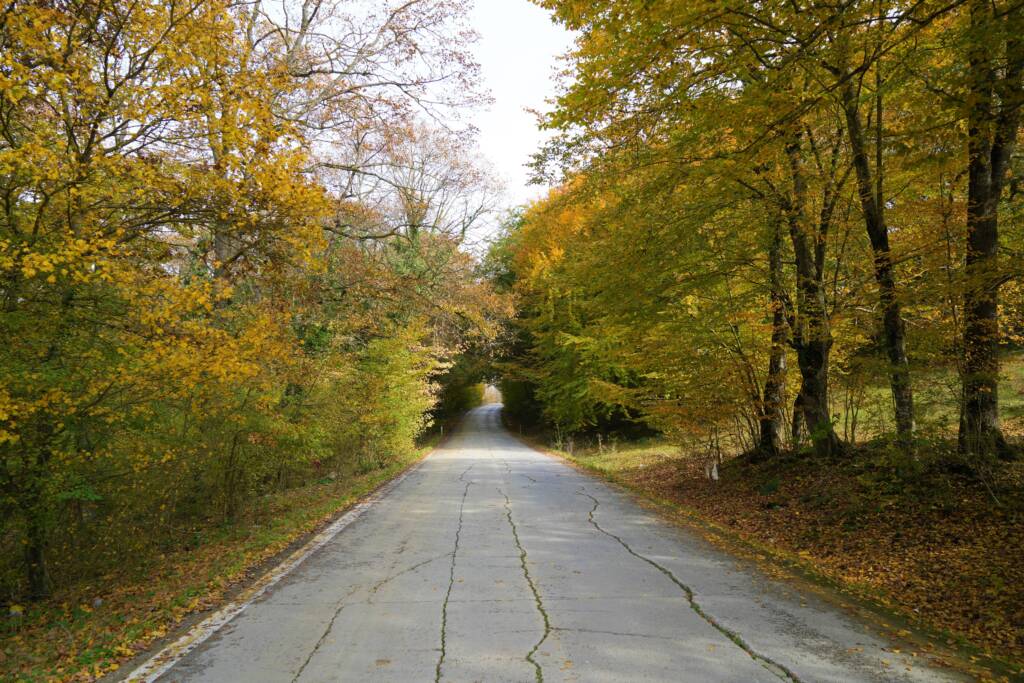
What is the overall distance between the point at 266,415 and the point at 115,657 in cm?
590

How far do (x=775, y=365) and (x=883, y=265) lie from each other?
3576 millimetres

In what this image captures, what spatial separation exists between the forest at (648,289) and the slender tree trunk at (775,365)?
68mm

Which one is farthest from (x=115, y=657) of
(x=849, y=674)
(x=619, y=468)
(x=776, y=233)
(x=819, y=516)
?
(x=619, y=468)

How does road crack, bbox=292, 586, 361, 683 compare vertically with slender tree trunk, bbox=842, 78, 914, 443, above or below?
below

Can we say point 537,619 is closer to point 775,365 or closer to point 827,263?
point 775,365

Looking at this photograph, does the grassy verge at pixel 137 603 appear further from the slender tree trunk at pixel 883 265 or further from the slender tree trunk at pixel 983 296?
the slender tree trunk at pixel 883 265

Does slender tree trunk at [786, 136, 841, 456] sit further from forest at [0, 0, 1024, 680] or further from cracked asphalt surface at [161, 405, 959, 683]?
cracked asphalt surface at [161, 405, 959, 683]

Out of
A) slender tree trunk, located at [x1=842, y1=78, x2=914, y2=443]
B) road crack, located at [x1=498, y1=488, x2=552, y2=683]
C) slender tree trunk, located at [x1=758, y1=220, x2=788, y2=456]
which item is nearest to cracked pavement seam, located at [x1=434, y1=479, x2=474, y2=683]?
road crack, located at [x1=498, y1=488, x2=552, y2=683]

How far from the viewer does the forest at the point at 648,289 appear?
5445mm

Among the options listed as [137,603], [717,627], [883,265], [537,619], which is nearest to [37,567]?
[137,603]

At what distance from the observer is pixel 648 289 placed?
32.1 feet

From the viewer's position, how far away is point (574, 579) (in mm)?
5758

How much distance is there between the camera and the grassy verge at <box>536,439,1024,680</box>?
15.5 ft

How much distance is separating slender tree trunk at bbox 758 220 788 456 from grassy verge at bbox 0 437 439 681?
26.6 ft
